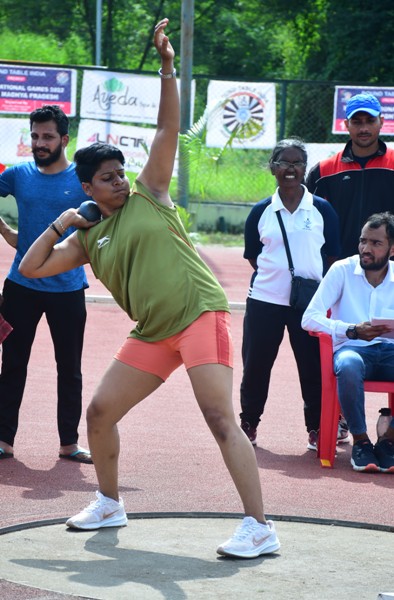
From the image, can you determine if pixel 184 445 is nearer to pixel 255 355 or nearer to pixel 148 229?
pixel 255 355

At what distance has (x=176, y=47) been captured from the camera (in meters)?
38.7

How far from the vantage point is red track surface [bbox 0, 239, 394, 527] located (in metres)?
6.20

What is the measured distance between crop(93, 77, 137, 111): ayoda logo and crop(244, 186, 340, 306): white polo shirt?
11.2 m

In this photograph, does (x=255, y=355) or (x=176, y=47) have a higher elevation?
(x=176, y=47)

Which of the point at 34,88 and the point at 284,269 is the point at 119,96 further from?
the point at 284,269

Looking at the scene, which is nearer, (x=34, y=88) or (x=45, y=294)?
(x=45, y=294)

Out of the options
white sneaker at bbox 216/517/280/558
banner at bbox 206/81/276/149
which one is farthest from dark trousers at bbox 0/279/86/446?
banner at bbox 206/81/276/149

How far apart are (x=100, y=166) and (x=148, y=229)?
421 millimetres

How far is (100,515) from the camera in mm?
5641

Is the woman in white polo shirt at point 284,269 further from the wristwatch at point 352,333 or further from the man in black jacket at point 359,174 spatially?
the wristwatch at point 352,333

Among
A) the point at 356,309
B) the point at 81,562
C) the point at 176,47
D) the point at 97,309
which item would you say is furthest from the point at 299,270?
the point at 176,47

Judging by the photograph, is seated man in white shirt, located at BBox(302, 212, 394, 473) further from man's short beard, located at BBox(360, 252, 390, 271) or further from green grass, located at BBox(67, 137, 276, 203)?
green grass, located at BBox(67, 137, 276, 203)

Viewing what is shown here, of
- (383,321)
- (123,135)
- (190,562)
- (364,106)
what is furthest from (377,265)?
(123,135)

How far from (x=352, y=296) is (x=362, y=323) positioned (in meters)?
0.26
